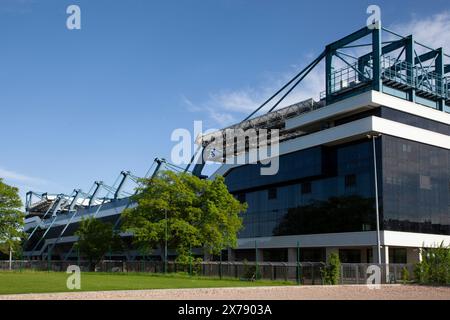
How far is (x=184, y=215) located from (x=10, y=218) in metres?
22.2

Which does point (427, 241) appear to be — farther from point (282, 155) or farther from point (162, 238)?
point (162, 238)

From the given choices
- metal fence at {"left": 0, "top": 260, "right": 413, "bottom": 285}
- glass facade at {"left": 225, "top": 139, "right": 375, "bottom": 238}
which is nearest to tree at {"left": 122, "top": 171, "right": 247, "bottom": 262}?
metal fence at {"left": 0, "top": 260, "right": 413, "bottom": 285}

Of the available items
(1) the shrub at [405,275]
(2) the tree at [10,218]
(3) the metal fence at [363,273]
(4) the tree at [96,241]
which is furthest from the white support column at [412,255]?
(2) the tree at [10,218]

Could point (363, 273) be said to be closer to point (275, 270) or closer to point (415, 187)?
point (275, 270)

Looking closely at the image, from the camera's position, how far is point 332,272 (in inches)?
1592

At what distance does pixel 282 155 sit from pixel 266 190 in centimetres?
598

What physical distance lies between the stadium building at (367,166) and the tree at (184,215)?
33.1 feet

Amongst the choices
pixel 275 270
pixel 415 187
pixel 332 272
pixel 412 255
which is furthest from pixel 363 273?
pixel 415 187

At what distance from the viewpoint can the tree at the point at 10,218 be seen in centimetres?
6341

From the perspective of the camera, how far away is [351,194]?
56.4 m

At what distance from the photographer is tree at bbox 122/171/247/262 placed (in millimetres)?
52906

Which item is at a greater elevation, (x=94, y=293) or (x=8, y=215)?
(x=8, y=215)

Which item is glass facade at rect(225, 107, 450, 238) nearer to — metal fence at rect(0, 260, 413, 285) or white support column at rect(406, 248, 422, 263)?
white support column at rect(406, 248, 422, 263)
